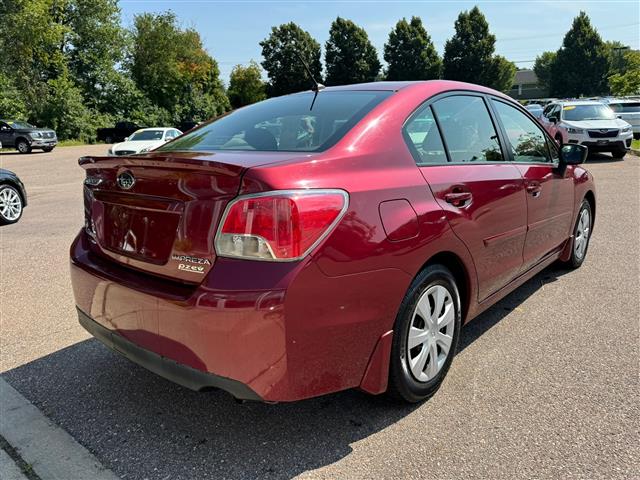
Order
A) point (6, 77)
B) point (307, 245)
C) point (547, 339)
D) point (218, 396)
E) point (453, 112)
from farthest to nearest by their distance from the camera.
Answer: point (6, 77) → point (547, 339) → point (453, 112) → point (218, 396) → point (307, 245)

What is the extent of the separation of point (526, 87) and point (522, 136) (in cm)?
11216

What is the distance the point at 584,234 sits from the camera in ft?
17.3

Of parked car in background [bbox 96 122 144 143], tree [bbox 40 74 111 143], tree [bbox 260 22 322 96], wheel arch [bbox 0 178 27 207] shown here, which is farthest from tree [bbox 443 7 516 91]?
wheel arch [bbox 0 178 27 207]

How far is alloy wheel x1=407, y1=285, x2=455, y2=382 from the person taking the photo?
2.71 metres

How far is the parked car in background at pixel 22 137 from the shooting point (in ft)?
90.1

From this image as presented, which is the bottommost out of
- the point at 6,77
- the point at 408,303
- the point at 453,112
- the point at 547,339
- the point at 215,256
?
the point at 547,339

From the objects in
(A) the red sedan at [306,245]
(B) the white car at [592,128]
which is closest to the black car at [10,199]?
(A) the red sedan at [306,245]

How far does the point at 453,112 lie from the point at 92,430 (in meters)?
2.73

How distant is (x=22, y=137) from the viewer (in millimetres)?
27484

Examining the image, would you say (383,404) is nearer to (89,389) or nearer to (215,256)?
(215,256)

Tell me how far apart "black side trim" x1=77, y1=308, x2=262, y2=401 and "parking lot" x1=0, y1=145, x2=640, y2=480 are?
42 cm

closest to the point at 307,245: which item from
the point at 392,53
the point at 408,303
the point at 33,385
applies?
the point at 408,303

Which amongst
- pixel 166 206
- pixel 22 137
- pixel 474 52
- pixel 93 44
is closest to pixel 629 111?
pixel 166 206

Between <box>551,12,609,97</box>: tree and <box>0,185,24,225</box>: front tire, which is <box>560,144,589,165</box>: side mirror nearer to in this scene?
<box>0,185,24,225</box>: front tire
